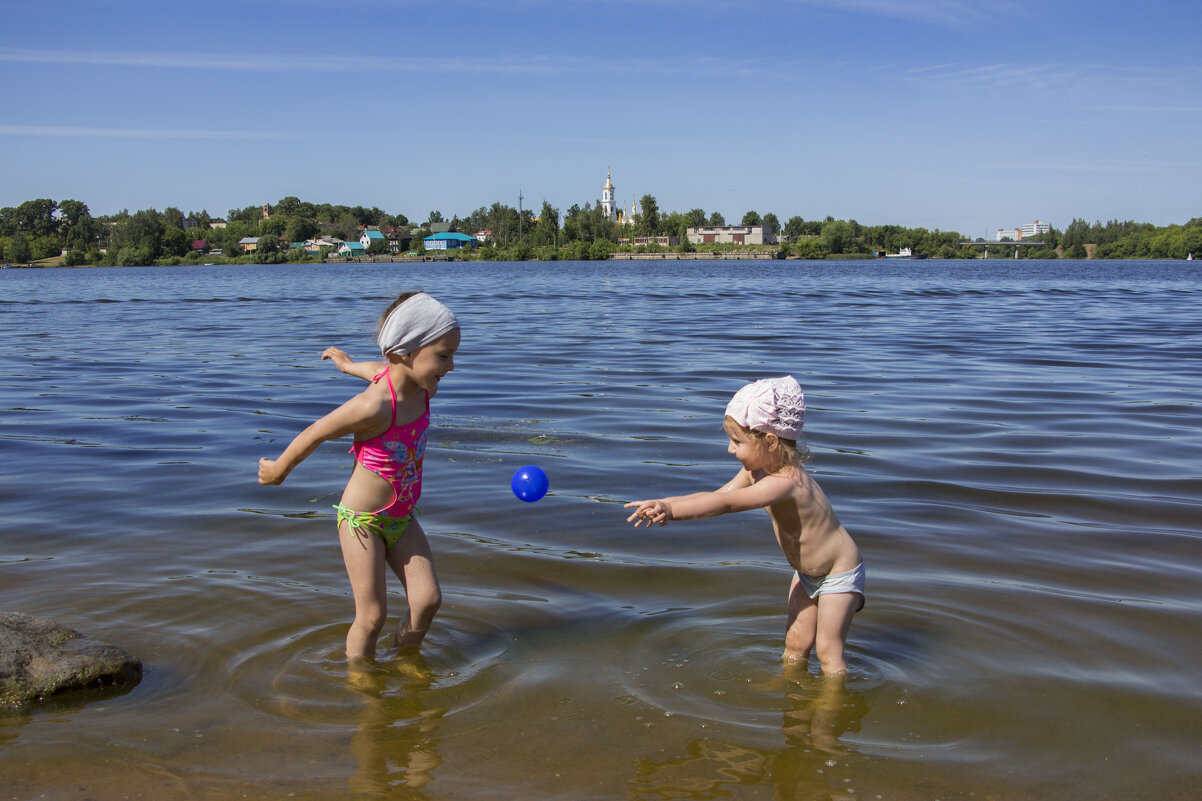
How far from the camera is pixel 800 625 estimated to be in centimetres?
435

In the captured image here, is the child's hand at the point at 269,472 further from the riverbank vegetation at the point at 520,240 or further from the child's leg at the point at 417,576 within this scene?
the riverbank vegetation at the point at 520,240

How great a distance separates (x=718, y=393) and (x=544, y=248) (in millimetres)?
137133

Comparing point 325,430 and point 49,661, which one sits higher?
point 325,430

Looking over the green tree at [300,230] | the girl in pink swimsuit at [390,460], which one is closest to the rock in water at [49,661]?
the girl in pink swimsuit at [390,460]

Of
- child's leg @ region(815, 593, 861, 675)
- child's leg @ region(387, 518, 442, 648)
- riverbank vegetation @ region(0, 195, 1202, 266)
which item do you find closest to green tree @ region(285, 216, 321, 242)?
riverbank vegetation @ region(0, 195, 1202, 266)

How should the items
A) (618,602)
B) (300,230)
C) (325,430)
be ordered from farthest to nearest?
(300,230)
(618,602)
(325,430)

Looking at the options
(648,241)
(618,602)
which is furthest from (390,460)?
(648,241)

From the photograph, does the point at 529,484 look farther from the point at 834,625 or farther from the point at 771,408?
the point at 834,625

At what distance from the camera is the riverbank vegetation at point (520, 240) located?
437ft

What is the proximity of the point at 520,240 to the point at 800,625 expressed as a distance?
162 meters

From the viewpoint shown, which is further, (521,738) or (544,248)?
(544,248)

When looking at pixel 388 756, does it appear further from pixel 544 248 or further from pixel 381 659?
pixel 544 248

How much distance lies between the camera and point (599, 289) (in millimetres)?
43344

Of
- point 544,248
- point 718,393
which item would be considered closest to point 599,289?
point 718,393
